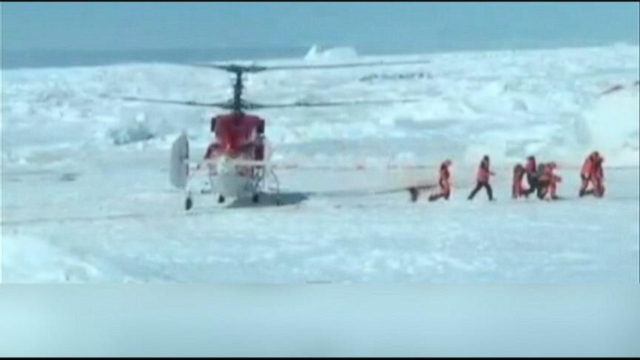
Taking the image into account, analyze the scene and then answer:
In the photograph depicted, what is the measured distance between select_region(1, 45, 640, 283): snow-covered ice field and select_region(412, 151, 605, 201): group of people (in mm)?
14

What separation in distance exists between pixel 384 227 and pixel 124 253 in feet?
1.54

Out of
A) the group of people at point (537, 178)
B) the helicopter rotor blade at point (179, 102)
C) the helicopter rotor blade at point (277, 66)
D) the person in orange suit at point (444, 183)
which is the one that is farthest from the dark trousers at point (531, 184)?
the helicopter rotor blade at point (179, 102)

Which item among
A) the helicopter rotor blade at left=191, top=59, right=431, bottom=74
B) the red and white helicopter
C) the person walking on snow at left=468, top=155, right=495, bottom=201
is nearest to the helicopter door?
the red and white helicopter

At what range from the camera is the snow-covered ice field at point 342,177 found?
8.75 ft

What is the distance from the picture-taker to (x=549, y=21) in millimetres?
2674

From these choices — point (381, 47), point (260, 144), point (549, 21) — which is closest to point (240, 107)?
point (260, 144)

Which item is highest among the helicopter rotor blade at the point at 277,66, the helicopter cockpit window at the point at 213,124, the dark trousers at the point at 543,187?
the helicopter rotor blade at the point at 277,66

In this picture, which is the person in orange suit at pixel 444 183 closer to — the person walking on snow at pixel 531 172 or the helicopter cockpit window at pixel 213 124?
the person walking on snow at pixel 531 172

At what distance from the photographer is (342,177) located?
2.68m

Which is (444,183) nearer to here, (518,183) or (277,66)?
(518,183)

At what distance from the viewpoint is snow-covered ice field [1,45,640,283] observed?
2.67 meters

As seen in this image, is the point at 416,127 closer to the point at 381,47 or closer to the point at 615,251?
the point at 381,47

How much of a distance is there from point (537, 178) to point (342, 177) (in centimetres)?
35

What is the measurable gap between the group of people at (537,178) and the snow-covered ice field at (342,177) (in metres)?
0.01
